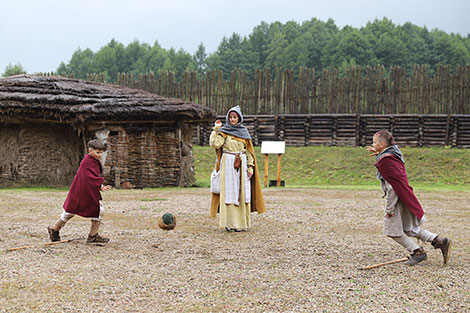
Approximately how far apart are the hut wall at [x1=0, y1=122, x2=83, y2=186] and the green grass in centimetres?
448

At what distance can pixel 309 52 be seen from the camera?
65.9 meters

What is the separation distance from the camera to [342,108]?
25.1 m

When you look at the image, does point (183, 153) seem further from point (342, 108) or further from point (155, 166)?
point (342, 108)

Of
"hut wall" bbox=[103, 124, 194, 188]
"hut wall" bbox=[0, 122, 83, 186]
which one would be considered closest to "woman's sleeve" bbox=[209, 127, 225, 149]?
"hut wall" bbox=[103, 124, 194, 188]

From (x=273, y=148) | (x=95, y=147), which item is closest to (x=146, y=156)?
(x=273, y=148)

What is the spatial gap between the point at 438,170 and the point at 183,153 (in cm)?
984

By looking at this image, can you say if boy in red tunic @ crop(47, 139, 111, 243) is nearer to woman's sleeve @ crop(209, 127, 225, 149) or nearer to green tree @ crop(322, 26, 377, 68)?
woman's sleeve @ crop(209, 127, 225, 149)

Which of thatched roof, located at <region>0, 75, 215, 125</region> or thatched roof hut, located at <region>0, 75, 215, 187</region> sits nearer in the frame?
thatched roof, located at <region>0, 75, 215, 125</region>

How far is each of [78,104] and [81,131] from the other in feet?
2.82

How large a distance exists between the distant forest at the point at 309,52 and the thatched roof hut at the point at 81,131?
112 ft

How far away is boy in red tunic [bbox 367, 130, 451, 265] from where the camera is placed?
5.77m

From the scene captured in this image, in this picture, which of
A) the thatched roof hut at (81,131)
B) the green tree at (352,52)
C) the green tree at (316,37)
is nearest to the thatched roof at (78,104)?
the thatched roof hut at (81,131)

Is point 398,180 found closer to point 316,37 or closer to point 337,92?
point 337,92

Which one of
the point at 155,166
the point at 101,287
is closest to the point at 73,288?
the point at 101,287
